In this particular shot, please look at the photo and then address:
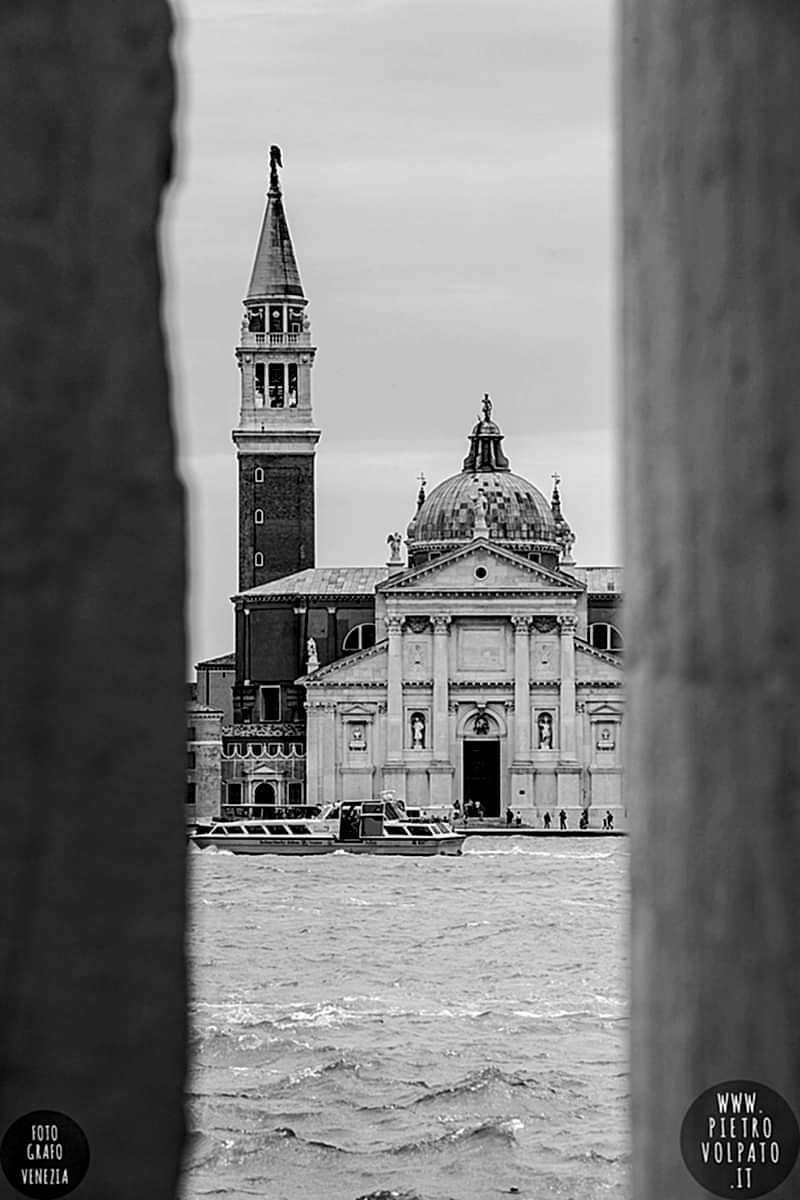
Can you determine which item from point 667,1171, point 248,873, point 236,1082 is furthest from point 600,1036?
point 248,873

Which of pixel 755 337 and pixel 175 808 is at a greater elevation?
pixel 755 337

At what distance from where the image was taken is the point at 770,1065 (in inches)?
30.2

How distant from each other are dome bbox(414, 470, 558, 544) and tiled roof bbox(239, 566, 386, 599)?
2.16 meters

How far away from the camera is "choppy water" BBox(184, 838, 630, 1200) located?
1149 cm

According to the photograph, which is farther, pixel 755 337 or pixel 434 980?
A: pixel 434 980

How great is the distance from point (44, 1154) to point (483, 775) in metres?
54.8

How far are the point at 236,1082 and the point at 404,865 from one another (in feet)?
109

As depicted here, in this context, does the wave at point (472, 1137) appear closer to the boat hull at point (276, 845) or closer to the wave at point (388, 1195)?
the wave at point (388, 1195)

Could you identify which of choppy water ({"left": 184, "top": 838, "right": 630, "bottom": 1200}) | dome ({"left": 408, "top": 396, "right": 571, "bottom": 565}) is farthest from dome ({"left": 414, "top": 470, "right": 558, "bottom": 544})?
choppy water ({"left": 184, "top": 838, "right": 630, "bottom": 1200})

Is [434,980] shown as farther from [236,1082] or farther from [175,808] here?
[175,808]

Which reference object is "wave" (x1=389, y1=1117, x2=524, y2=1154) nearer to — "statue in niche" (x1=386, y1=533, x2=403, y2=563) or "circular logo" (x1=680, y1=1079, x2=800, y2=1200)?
"circular logo" (x1=680, y1=1079, x2=800, y2=1200)

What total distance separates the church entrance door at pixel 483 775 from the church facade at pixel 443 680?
24 millimetres

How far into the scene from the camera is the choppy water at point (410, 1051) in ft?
37.7

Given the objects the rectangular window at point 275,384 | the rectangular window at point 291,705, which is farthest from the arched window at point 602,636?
the rectangular window at point 275,384
